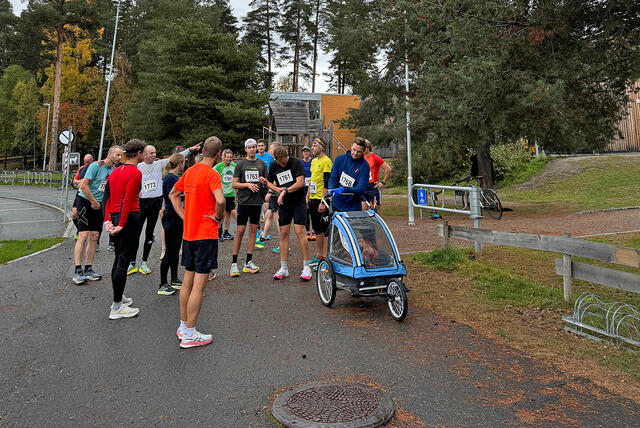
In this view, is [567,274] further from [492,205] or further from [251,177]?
[492,205]

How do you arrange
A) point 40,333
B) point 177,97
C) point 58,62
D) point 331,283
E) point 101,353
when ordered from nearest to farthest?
1. point 101,353
2. point 40,333
3. point 331,283
4. point 177,97
5. point 58,62

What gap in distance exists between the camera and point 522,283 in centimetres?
614

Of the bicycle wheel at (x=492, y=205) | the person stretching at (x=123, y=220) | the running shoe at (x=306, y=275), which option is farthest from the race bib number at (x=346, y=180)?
the bicycle wheel at (x=492, y=205)

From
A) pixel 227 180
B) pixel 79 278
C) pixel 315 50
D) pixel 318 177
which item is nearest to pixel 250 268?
pixel 318 177

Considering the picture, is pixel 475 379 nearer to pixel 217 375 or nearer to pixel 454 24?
pixel 217 375

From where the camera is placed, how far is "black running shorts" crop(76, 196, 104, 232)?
7.01 metres

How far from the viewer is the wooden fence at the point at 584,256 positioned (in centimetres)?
425

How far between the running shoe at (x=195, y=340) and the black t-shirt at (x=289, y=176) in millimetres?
2767

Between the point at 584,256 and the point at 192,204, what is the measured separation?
426cm

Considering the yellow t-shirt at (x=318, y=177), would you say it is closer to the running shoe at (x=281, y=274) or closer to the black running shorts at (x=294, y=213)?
the black running shorts at (x=294, y=213)

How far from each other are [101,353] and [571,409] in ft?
13.5

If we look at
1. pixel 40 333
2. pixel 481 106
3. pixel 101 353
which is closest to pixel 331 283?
Answer: pixel 101 353

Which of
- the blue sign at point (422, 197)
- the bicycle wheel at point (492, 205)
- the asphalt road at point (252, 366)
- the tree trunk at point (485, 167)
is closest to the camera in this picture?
the asphalt road at point (252, 366)

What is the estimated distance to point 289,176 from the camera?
681 centimetres
